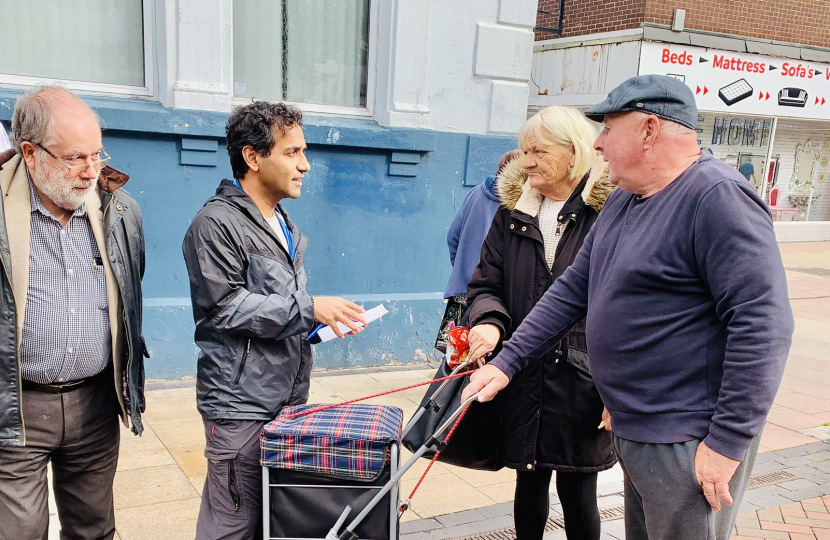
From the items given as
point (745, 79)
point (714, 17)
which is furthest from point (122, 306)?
point (745, 79)

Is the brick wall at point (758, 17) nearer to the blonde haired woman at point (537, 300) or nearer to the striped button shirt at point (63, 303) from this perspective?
the blonde haired woman at point (537, 300)

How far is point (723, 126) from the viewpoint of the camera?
1552cm

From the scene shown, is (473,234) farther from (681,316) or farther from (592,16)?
(592,16)

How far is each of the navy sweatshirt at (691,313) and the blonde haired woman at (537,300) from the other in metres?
0.48

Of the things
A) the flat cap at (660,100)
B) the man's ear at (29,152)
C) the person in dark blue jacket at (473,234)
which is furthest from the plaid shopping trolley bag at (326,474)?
the person in dark blue jacket at (473,234)

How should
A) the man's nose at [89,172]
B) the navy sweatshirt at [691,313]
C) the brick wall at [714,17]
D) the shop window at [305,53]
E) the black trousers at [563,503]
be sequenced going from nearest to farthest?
the navy sweatshirt at [691,313] < the man's nose at [89,172] < the black trousers at [563,503] < the shop window at [305,53] < the brick wall at [714,17]

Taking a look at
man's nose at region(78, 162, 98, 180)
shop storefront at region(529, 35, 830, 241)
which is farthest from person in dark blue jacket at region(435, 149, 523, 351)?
shop storefront at region(529, 35, 830, 241)

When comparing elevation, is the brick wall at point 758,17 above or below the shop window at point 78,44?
above

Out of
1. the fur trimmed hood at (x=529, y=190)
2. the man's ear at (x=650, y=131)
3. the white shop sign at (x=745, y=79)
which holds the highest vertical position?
the white shop sign at (x=745, y=79)

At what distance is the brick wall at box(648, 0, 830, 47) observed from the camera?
44.3ft

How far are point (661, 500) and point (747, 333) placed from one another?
589mm

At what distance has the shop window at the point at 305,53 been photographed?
18.8 ft

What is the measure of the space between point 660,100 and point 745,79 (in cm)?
1444

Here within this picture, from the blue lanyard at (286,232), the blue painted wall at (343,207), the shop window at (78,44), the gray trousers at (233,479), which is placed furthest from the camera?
the blue painted wall at (343,207)
